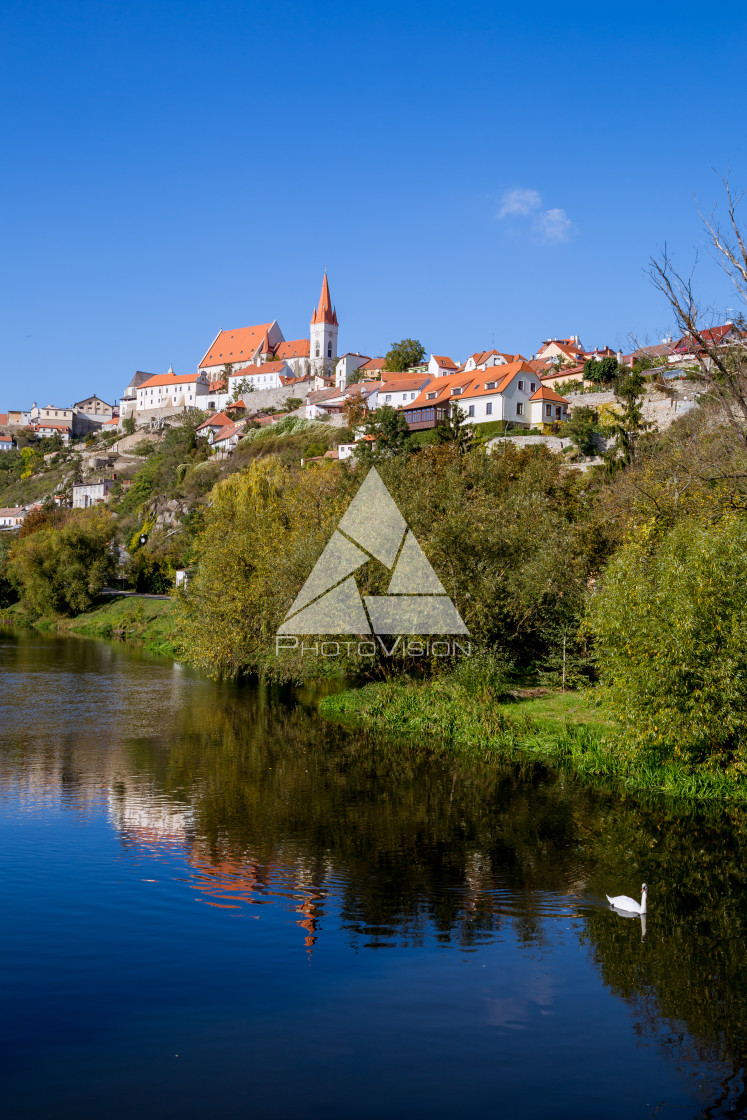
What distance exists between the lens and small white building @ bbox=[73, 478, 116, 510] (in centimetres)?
11012

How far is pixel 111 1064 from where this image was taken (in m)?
7.84

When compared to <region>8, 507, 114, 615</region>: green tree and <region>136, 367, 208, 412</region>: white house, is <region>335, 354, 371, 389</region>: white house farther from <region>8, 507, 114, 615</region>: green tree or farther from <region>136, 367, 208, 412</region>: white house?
<region>8, 507, 114, 615</region>: green tree

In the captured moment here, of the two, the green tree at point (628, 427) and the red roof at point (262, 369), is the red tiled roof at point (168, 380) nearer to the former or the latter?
the red roof at point (262, 369)

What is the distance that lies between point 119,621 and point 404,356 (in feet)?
204

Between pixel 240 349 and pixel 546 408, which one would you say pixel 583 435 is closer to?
pixel 546 408

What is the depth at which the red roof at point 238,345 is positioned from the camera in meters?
133

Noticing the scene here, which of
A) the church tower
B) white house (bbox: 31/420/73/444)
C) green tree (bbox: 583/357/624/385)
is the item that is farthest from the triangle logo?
white house (bbox: 31/420/73/444)

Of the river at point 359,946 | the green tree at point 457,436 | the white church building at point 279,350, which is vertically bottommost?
the river at point 359,946

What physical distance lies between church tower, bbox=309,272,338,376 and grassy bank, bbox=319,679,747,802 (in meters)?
108

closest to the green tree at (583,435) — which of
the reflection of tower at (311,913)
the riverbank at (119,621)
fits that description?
the riverbank at (119,621)

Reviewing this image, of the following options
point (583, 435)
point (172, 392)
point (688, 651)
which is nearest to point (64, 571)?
point (583, 435)

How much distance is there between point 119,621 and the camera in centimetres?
5234

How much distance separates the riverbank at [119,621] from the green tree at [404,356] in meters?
56.4

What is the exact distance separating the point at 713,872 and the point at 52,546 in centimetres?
5234
